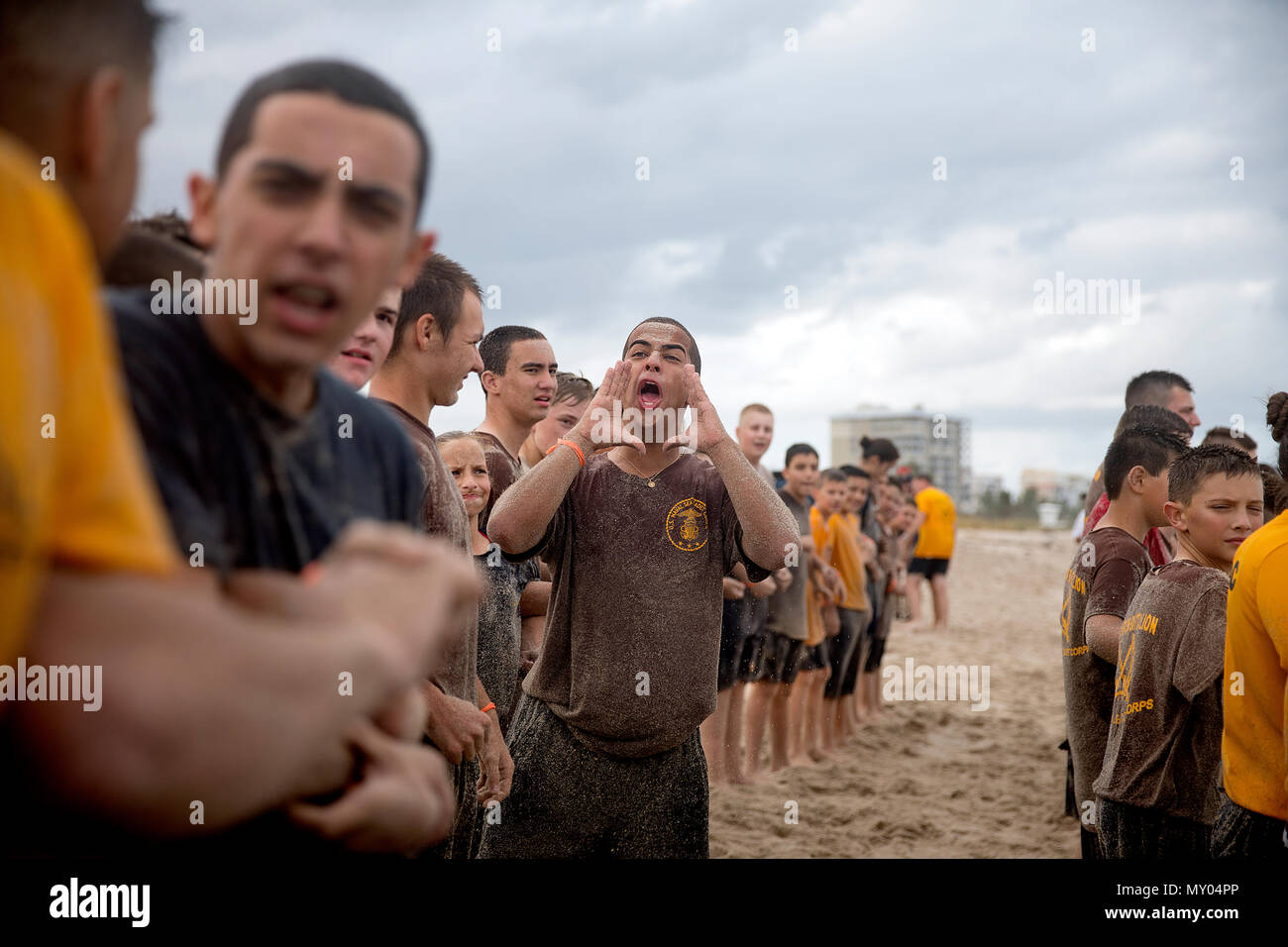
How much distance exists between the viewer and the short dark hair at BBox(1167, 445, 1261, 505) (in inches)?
138

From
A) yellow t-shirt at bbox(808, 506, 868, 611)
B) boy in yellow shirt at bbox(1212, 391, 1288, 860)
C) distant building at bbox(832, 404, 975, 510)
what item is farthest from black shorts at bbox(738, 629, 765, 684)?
distant building at bbox(832, 404, 975, 510)

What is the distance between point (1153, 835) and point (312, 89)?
351 centimetres

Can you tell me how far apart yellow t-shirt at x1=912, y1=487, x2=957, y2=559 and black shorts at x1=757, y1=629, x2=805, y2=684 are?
7972 mm

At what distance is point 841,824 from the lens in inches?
248

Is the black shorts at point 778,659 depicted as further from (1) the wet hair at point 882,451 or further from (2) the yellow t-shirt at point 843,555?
(1) the wet hair at point 882,451

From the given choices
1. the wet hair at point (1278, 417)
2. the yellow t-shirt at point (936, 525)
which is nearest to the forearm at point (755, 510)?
the wet hair at point (1278, 417)

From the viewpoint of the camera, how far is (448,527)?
269 cm

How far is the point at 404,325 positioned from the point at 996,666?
10.7m

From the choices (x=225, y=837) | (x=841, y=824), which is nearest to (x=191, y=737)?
(x=225, y=837)

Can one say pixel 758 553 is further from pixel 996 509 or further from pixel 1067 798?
pixel 996 509

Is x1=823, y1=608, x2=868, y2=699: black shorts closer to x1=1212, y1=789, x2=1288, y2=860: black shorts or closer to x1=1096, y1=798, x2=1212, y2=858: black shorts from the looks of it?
x1=1096, y1=798, x2=1212, y2=858: black shorts

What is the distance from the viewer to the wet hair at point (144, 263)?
1.43m

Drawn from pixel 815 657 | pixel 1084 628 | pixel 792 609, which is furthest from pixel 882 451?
pixel 1084 628

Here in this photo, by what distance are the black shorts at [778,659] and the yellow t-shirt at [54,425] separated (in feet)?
21.9
